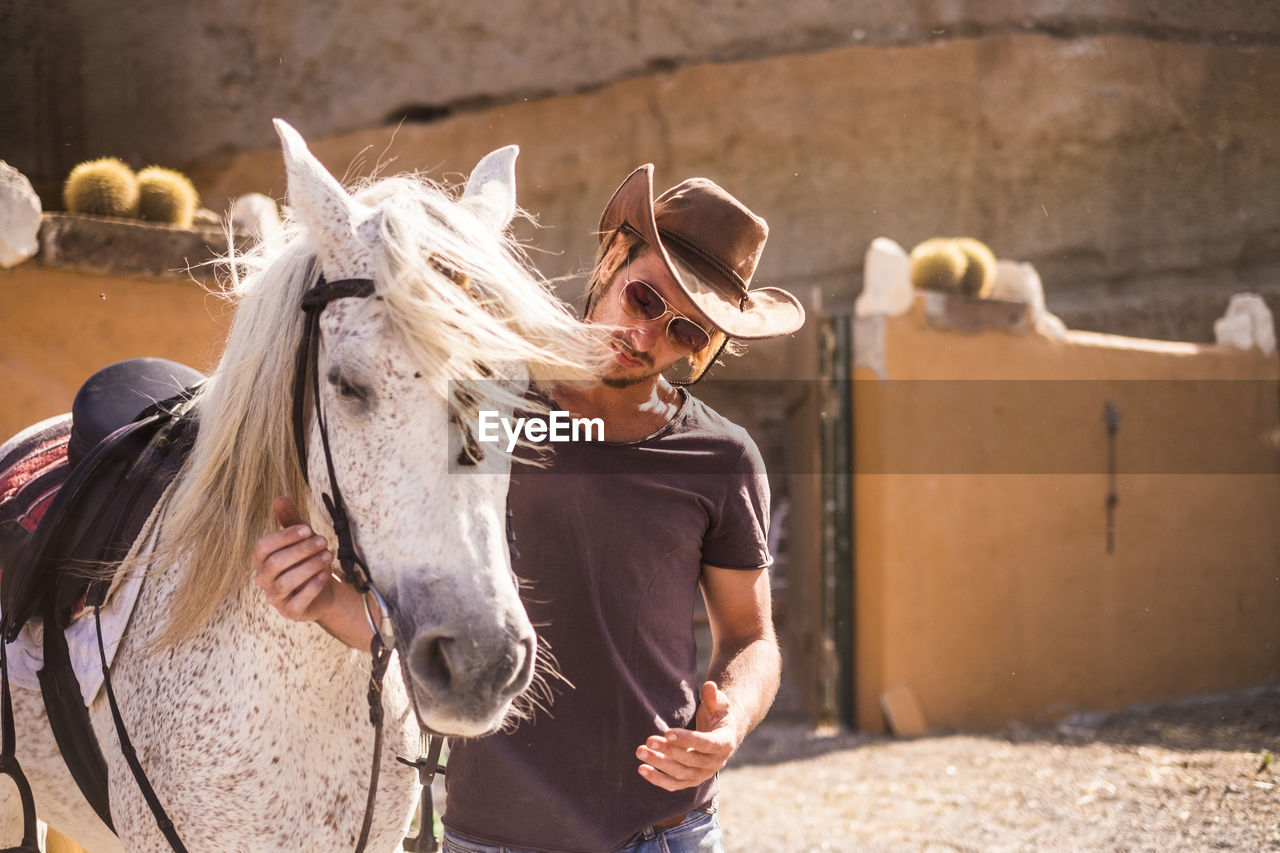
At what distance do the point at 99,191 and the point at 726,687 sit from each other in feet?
13.6

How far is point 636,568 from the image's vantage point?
1.52 m

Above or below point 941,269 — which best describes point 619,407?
below

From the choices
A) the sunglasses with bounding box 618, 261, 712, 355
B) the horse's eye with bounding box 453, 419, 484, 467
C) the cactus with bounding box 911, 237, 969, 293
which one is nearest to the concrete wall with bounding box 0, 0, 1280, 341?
the cactus with bounding box 911, 237, 969, 293

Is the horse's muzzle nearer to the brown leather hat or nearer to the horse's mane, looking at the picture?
the horse's mane

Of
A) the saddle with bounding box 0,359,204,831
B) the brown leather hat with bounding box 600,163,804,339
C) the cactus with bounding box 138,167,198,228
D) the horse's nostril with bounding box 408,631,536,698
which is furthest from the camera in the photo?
the cactus with bounding box 138,167,198,228

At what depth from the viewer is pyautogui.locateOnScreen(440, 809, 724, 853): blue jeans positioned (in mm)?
1456

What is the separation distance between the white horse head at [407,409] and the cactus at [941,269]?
505 centimetres

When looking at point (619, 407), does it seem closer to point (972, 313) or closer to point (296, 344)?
point (296, 344)

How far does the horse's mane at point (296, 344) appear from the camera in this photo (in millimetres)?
1257

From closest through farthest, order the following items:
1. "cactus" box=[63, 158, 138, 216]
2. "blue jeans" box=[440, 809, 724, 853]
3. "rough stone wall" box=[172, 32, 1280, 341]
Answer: "blue jeans" box=[440, 809, 724, 853], "cactus" box=[63, 158, 138, 216], "rough stone wall" box=[172, 32, 1280, 341]

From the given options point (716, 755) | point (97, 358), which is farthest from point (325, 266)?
point (97, 358)

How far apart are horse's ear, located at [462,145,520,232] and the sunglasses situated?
0.73 ft

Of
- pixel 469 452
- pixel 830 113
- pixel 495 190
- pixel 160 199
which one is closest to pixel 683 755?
pixel 469 452

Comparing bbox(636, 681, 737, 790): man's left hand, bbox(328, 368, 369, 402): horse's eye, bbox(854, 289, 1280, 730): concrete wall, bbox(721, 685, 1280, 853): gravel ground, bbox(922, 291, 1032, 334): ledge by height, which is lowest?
bbox(721, 685, 1280, 853): gravel ground
